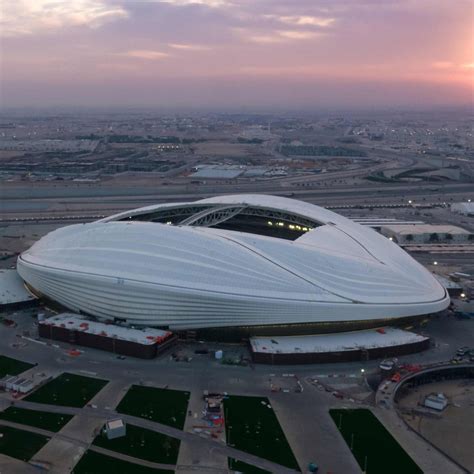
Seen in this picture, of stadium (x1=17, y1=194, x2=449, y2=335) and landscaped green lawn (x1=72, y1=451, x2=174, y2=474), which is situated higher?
stadium (x1=17, y1=194, x2=449, y2=335)

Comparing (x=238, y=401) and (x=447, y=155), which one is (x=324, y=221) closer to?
(x=238, y=401)

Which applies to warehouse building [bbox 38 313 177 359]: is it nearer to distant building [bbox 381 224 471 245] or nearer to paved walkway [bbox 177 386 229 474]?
paved walkway [bbox 177 386 229 474]

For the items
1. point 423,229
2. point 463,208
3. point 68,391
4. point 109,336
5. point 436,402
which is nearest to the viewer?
point 436,402

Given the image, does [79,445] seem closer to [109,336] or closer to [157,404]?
[157,404]

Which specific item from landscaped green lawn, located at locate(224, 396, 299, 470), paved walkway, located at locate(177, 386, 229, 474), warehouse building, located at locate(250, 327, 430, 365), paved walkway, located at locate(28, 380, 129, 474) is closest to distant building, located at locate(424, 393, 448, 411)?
warehouse building, located at locate(250, 327, 430, 365)

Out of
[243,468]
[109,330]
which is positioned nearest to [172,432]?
[243,468]

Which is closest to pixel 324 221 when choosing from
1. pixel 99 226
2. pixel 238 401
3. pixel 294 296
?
pixel 294 296
